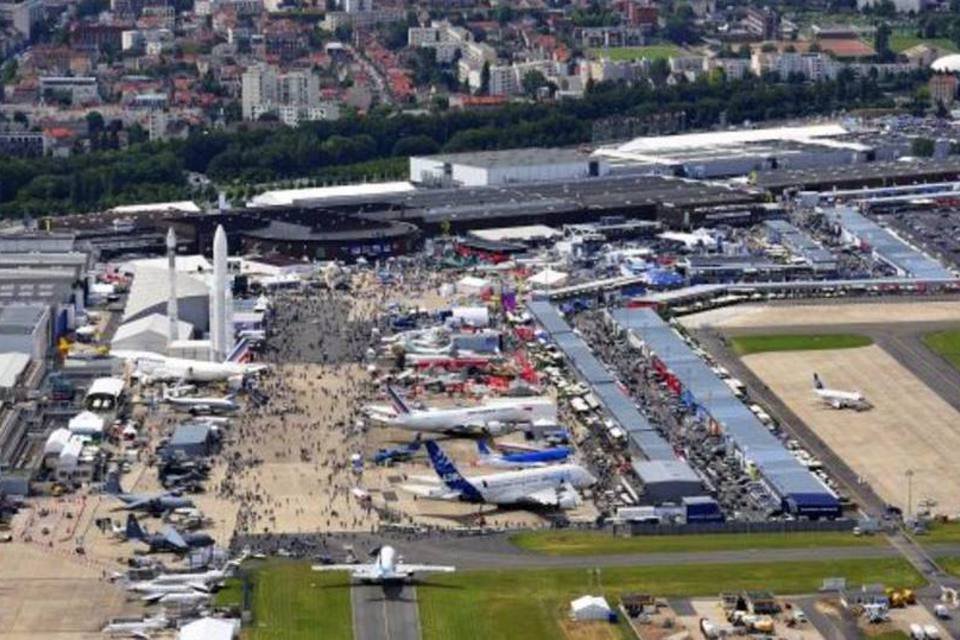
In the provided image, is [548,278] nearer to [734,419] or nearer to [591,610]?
[734,419]

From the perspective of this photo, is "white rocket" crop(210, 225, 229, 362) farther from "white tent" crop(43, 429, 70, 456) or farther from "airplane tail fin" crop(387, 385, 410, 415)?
"white tent" crop(43, 429, 70, 456)

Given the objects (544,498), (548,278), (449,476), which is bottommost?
(544,498)

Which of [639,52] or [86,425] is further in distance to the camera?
[639,52]

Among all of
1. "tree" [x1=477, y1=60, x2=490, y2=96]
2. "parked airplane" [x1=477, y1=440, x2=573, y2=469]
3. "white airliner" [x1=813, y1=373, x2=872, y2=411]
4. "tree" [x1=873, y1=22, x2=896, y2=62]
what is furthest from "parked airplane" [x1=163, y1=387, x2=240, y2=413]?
"tree" [x1=873, y1=22, x2=896, y2=62]

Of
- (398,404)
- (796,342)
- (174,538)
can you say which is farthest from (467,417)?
(796,342)

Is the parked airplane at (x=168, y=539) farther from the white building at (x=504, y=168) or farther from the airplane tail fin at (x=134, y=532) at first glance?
the white building at (x=504, y=168)

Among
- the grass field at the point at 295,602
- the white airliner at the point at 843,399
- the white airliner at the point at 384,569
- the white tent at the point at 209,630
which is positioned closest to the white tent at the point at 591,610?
the white airliner at the point at 384,569

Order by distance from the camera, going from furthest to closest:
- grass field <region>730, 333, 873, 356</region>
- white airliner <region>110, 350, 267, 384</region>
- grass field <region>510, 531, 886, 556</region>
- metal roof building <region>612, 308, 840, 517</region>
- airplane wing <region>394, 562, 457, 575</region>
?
grass field <region>730, 333, 873, 356</region> < white airliner <region>110, 350, 267, 384</region> < metal roof building <region>612, 308, 840, 517</region> < grass field <region>510, 531, 886, 556</region> < airplane wing <region>394, 562, 457, 575</region>

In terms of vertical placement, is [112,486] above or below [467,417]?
below
